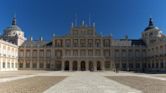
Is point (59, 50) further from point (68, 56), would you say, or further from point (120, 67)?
point (120, 67)

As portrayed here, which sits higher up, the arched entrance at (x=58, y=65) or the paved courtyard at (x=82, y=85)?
the paved courtyard at (x=82, y=85)

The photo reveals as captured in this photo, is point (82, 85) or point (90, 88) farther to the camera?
point (82, 85)

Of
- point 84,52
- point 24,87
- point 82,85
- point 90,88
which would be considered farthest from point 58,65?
point 90,88

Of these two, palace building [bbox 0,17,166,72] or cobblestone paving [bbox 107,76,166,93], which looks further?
palace building [bbox 0,17,166,72]

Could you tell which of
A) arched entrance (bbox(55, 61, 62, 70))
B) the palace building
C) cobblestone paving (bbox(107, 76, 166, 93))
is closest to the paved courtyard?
cobblestone paving (bbox(107, 76, 166, 93))

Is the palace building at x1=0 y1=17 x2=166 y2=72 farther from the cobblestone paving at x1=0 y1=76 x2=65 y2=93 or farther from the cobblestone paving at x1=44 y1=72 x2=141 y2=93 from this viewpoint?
the cobblestone paving at x1=44 y1=72 x2=141 y2=93

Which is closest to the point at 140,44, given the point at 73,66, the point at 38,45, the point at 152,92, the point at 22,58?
the point at 73,66

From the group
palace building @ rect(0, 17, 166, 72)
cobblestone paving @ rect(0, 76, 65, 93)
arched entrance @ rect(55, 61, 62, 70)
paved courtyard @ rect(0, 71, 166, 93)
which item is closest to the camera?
paved courtyard @ rect(0, 71, 166, 93)

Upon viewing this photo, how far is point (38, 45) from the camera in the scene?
87.6 meters

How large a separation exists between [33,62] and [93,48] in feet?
73.1

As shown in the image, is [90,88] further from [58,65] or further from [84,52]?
[58,65]

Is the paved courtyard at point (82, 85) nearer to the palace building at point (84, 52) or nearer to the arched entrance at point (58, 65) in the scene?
the palace building at point (84, 52)

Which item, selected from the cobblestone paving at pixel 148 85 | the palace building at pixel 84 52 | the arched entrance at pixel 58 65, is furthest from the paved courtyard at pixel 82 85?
the arched entrance at pixel 58 65

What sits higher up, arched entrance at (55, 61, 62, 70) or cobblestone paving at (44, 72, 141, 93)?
cobblestone paving at (44, 72, 141, 93)
